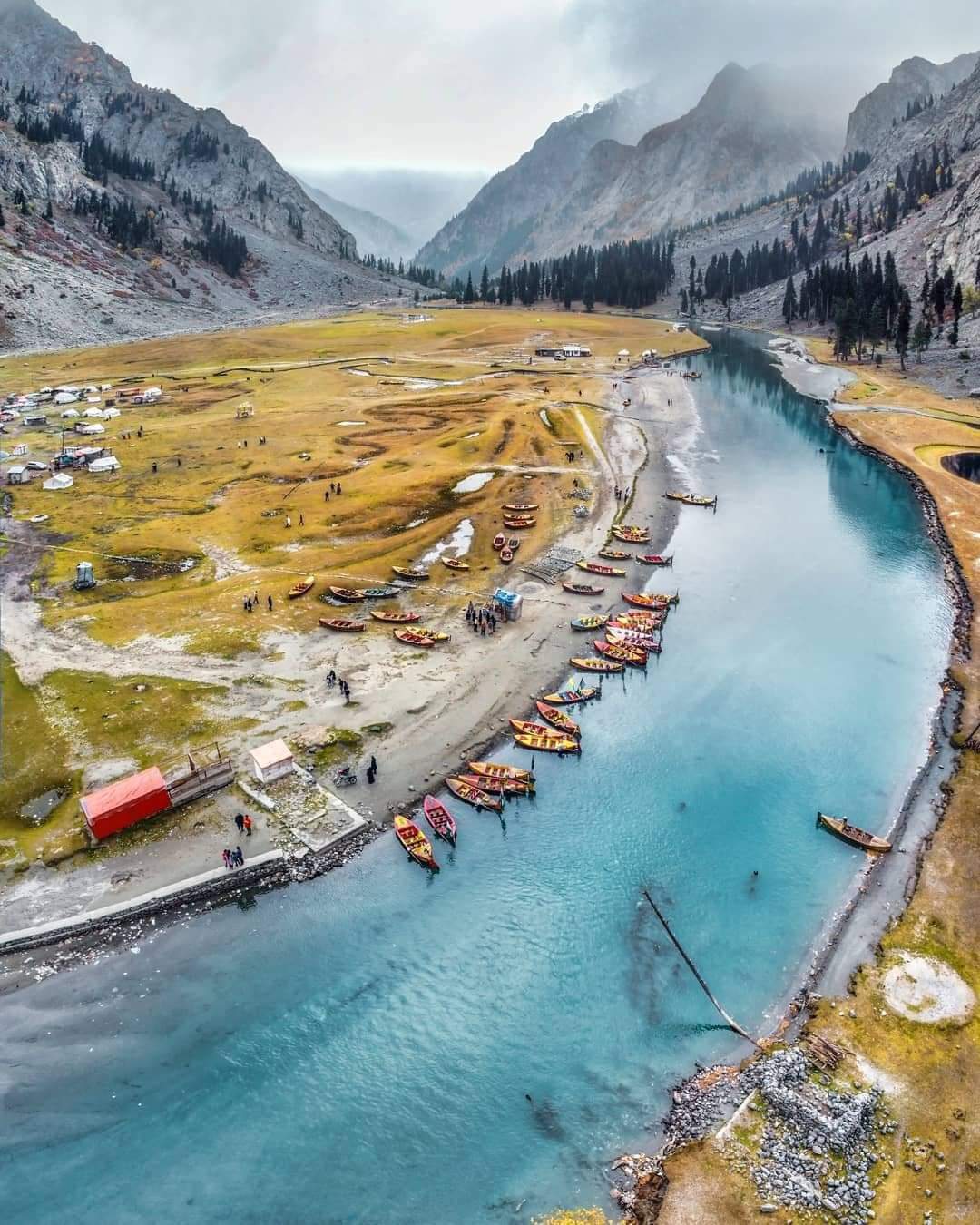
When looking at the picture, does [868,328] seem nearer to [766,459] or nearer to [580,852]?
[766,459]

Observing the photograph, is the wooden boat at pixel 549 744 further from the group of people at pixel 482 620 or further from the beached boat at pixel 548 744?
the group of people at pixel 482 620

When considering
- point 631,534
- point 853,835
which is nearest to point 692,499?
point 631,534

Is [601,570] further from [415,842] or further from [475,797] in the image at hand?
[415,842]

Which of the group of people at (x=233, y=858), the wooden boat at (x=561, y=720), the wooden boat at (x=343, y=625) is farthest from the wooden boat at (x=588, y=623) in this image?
the group of people at (x=233, y=858)

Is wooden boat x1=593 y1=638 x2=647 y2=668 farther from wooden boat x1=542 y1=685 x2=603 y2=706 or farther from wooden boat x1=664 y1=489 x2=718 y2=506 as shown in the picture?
wooden boat x1=664 y1=489 x2=718 y2=506

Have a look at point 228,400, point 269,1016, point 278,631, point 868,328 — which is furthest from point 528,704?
point 868,328

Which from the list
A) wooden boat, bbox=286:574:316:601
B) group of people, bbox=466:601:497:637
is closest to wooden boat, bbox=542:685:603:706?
group of people, bbox=466:601:497:637

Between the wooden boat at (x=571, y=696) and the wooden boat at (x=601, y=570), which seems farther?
the wooden boat at (x=601, y=570)
